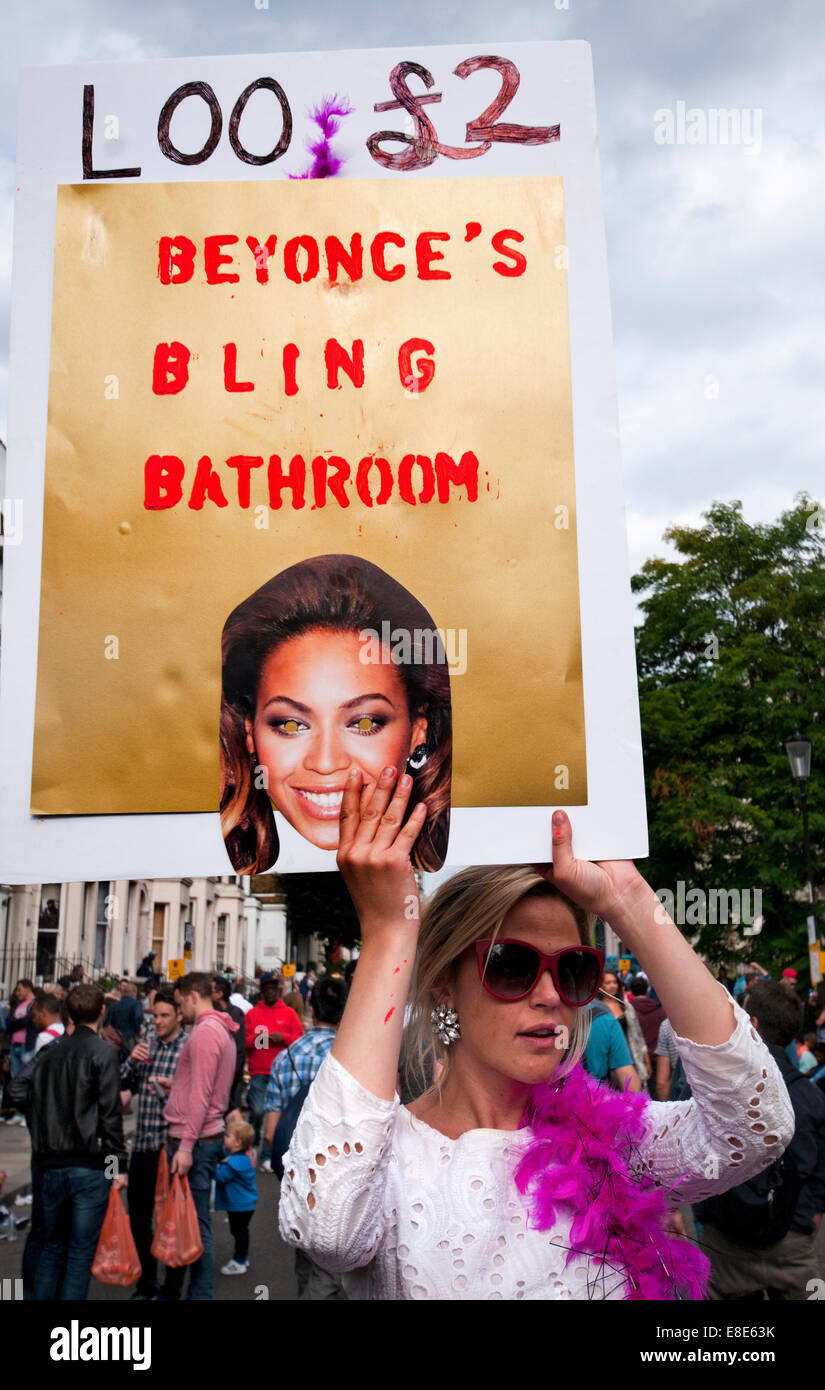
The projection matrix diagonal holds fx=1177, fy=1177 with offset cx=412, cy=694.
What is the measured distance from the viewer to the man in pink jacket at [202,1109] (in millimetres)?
6766

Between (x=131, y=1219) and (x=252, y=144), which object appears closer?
(x=252, y=144)

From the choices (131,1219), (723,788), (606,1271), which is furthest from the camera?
(723,788)

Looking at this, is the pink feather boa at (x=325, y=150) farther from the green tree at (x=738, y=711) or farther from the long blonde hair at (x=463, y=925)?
the green tree at (x=738, y=711)

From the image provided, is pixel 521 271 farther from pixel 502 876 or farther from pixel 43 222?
pixel 502 876

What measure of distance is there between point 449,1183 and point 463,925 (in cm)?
42

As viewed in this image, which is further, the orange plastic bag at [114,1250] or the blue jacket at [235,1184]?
the blue jacket at [235,1184]

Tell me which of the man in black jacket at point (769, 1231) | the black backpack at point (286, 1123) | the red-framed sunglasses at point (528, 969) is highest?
the red-framed sunglasses at point (528, 969)

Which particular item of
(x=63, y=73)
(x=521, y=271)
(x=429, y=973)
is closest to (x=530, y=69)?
(x=521, y=271)

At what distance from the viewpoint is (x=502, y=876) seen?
206 cm

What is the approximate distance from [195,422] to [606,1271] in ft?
5.14

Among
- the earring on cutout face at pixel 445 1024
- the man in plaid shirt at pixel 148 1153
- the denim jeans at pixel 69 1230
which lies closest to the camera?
the earring on cutout face at pixel 445 1024

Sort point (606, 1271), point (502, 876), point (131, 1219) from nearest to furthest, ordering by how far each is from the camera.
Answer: point (606, 1271), point (502, 876), point (131, 1219)

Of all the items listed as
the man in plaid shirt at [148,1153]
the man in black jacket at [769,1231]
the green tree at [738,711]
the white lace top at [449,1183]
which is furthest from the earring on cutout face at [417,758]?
the green tree at [738,711]

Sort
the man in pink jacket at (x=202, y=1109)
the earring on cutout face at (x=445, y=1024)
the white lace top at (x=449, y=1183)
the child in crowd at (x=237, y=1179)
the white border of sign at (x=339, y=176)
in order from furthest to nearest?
the child in crowd at (x=237, y=1179)
the man in pink jacket at (x=202, y=1109)
the earring on cutout face at (x=445, y=1024)
the white border of sign at (x=339, y=176)
the white lace top at (x=449, y=1183)
